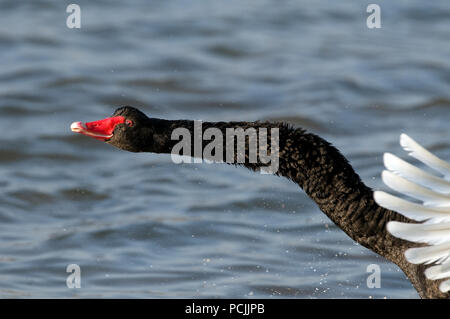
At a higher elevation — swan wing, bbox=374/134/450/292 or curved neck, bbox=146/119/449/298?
curved neck, bbox=146/119/449/298

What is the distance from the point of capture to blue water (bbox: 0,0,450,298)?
30.3ft

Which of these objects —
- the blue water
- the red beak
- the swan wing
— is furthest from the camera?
the blue water

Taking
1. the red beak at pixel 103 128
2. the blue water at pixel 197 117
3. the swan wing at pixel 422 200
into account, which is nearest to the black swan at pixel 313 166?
the red beak at pixel 103 128

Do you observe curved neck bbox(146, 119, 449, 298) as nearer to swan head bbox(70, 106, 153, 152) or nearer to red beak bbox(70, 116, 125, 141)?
swan head bbox(70, 106, 153, 152)

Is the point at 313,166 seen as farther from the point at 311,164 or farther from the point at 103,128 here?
the point at 103,128

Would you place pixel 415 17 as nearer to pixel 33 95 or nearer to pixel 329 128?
pixel 329 128

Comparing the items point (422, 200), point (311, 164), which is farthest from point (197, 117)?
point (422, 200)

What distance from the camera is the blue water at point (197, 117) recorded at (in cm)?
924

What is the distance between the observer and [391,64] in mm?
14750

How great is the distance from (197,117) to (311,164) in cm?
582

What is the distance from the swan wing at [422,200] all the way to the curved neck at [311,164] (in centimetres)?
93

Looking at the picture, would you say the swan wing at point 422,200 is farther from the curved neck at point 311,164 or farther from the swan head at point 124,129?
the swan head at point 124,129

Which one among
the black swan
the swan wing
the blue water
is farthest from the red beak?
the swan wing

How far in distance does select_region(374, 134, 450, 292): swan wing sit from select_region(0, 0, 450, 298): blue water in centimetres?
259
